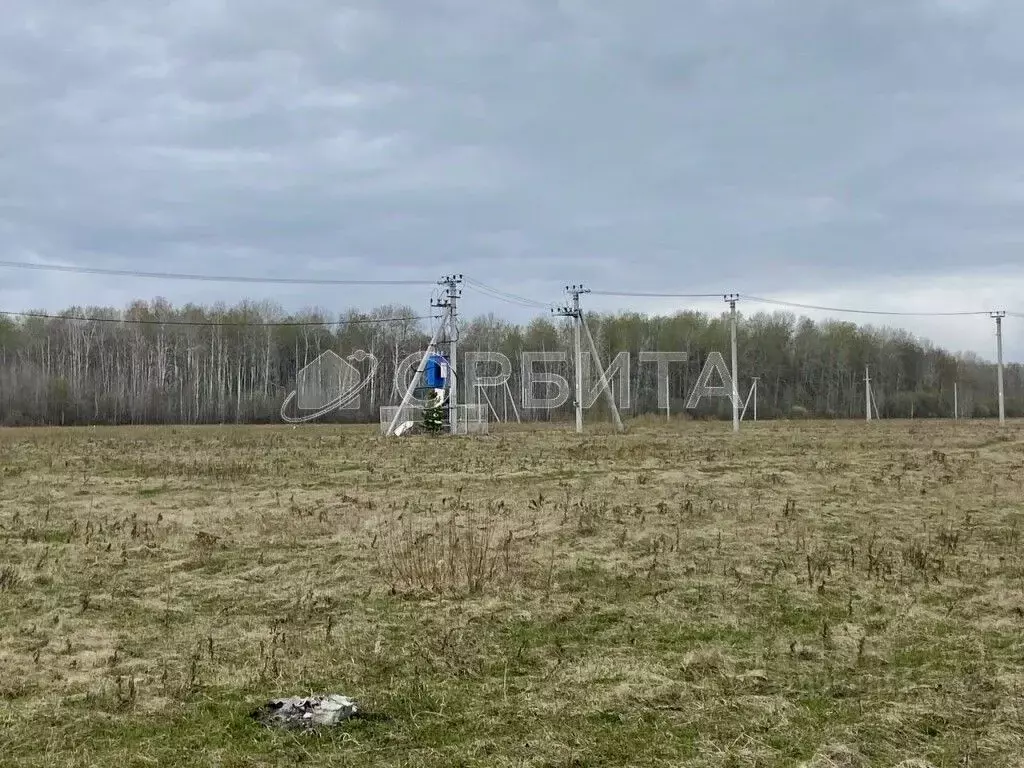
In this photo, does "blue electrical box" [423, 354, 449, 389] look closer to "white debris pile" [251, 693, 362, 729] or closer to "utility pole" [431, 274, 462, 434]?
"utility pole" [431, 274, 462, 434]

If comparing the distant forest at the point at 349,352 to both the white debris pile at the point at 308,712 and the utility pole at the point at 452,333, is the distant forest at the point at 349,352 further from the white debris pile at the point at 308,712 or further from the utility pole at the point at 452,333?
the white debris pile at the point at 308,712

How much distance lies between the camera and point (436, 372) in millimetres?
40406

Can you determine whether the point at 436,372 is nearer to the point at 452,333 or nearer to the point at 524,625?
the point at 452,333

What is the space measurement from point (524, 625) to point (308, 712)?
8.11ft

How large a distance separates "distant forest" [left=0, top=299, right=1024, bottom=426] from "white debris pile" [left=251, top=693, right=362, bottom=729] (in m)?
54.9

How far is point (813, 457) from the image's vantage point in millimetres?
22734

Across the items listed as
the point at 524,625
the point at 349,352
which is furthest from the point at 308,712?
the point at 349,352

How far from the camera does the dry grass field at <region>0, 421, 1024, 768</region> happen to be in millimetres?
4527

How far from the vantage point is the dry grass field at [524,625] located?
14.9ft

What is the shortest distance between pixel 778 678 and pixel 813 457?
18.2 meters

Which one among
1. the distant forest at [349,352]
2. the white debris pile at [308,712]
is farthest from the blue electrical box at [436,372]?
the white debris pile at [308,712]

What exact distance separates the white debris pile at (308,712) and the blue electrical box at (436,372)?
34785mm

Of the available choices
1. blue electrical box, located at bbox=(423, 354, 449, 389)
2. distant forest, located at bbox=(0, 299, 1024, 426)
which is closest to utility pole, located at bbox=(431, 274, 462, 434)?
blue electrical box, located at bbox=(423, 354, 449, 389)

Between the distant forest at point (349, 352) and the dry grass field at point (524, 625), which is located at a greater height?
the distant forest at point (349, 352)
